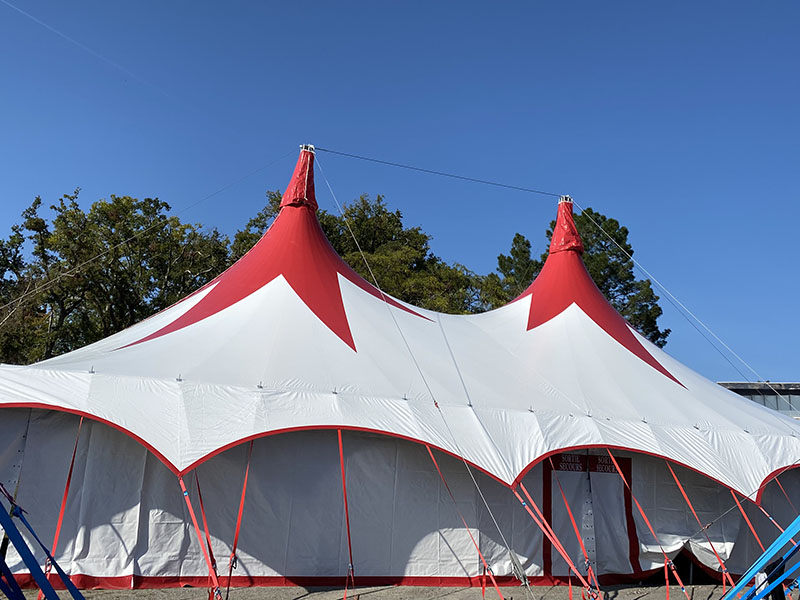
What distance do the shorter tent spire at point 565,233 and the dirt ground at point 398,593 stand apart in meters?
4.75

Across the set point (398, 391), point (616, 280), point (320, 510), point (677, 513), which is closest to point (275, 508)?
point (320, 510)

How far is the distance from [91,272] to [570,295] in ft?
35.7

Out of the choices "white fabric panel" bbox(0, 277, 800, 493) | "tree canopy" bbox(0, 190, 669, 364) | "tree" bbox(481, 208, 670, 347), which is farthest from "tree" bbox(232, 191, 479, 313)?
"white fabric panel" bbox(0, 277, 800, 493)

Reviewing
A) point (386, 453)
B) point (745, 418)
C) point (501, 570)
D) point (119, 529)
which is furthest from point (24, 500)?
point (745, 418)

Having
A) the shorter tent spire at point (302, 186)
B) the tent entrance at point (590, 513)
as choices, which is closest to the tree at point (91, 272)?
the shorter tent spire at point (302, 186)

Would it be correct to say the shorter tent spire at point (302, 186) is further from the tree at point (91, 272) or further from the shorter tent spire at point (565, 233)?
the tree at point (91, 272)

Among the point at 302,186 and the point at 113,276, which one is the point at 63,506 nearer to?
the point at 302,186

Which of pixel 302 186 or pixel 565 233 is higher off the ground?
pixel 565 233

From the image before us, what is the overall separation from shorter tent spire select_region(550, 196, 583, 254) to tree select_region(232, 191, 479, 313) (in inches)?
200

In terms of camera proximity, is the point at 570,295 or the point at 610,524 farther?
the point at 570,295

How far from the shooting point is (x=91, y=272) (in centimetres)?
1434

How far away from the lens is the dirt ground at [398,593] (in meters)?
4.81

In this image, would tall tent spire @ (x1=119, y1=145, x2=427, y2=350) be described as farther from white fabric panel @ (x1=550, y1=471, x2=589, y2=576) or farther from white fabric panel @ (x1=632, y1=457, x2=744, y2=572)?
white fabric panel @ (x1=632, y1=457, x2=744, y2=572)

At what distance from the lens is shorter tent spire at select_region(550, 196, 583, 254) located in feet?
30.9
